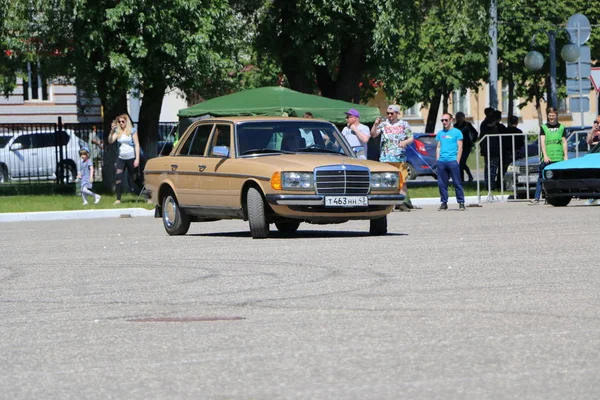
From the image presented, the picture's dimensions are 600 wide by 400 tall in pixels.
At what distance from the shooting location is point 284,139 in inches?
713

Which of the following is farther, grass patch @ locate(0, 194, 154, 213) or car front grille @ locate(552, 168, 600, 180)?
grass patch @ locate(0, 194, 154, 213)

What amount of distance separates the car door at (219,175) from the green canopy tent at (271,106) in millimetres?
11219

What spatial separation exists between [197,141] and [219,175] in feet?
4.01

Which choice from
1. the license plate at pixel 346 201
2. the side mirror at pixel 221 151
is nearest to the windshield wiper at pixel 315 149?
the side mirror at pixel 221 151

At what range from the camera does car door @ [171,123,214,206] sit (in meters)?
18.3

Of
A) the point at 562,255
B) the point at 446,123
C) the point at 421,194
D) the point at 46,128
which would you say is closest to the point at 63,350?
the point at 562,255

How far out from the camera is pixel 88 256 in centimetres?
1501

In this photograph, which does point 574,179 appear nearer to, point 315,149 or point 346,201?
point 315,149

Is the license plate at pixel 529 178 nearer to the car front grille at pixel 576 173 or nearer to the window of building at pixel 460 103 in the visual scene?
the car front grille at pixel 576 173

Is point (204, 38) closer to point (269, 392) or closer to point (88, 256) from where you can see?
point (88, 256)

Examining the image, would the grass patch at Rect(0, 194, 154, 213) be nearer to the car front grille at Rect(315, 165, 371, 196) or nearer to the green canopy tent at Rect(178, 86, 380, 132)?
the green canopy tent at Rect(178, 86, 380, 132)

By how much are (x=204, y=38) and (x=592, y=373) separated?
2577 cm

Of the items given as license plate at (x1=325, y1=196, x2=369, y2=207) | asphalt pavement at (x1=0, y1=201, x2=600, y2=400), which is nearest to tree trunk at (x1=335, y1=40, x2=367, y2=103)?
license plate at (x1=325, y1=196, x2=369, y2=207)

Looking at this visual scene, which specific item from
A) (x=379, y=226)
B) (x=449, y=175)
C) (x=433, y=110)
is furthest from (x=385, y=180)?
(x=433, y=110)
